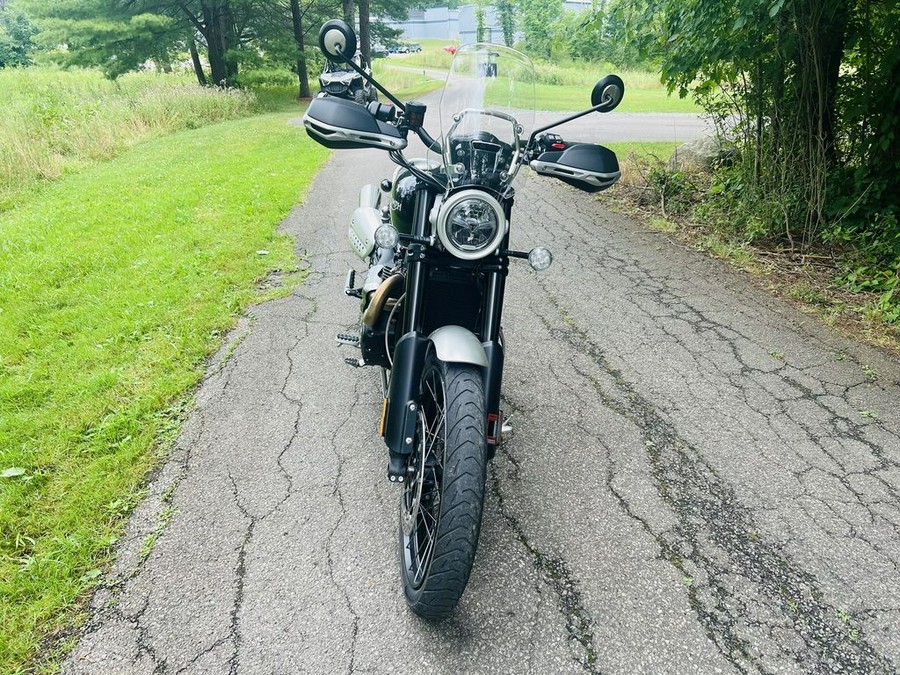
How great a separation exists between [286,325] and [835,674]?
3.56 meters

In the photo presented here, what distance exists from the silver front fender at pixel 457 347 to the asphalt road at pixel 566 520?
2.82 feet

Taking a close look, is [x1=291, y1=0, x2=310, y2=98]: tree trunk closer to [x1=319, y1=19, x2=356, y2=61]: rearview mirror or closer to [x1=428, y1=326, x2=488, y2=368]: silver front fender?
[x1=319, y1=19, x2=356, y2=61]: rearview mirror

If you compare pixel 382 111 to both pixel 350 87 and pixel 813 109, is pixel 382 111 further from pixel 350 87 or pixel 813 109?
pixel 813 109

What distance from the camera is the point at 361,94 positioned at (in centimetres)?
248

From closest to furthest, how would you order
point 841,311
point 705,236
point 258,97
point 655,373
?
point 655,373 → point 841,311 → point 705,236 → point 258,97

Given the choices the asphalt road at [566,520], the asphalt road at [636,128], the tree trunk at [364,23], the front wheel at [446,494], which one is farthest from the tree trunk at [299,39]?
the front wheel at [446,494]

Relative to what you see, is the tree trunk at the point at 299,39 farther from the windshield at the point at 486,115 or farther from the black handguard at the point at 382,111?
the black handguard at the point at 382,111

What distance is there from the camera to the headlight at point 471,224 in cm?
196

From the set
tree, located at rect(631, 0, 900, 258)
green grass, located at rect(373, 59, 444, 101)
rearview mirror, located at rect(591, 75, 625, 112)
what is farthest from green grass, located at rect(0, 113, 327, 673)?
green grass, located at rect(373, 59, 444, 101)

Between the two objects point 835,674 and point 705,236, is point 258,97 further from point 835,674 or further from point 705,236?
point 835,674

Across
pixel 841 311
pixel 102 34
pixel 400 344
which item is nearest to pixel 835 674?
pixel 400 344

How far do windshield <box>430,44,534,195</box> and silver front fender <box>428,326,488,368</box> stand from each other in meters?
0.54

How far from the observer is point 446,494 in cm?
177

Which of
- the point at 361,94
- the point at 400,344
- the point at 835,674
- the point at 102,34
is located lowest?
the point at 835,674
